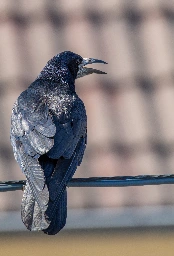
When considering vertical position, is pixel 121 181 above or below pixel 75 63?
below

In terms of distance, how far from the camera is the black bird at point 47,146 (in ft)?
20.0

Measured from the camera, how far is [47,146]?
20.5ft

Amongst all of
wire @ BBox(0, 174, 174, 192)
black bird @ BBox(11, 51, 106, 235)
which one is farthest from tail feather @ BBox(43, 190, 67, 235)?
wire @ BBox(0, 174, 174, 192)

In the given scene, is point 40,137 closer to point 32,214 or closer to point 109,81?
point 32,214

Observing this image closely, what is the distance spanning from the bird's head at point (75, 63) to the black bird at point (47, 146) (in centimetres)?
25

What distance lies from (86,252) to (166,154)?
87 cm

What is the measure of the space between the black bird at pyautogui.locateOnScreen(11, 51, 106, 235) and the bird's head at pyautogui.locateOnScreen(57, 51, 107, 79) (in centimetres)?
25

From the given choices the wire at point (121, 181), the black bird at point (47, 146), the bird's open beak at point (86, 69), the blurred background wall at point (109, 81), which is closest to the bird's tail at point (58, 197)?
the black bird at point (47, 146)

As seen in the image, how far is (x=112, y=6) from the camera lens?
26.3 feet

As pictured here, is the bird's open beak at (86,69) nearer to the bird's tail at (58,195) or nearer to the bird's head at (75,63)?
the bird's head at (75,63)

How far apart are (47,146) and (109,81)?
6.15ft

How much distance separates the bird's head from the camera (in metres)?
7.55

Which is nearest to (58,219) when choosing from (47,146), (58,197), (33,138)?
(58,197)

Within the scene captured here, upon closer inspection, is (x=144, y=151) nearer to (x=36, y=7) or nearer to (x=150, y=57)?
(x=150, y=57)
